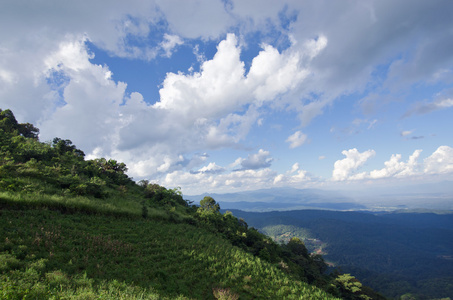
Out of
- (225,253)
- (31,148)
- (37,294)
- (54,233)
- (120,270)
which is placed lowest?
(225,253)

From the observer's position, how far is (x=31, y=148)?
27578 mm

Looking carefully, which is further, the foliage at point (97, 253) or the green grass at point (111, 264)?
the foliage at point (97, 253)

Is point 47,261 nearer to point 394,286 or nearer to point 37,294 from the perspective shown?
point 37,294

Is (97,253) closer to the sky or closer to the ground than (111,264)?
closer to the sky

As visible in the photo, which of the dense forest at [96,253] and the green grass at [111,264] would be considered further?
the dense forest at [96,253]

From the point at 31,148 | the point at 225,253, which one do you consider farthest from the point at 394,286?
the point at 31,148

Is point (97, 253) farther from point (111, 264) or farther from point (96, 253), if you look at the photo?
point (111, 264)

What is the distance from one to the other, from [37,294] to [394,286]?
18990 centimetres

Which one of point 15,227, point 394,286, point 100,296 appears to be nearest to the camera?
point 100,296

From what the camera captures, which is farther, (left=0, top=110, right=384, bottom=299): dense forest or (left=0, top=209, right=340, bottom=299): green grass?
(left=0, top=110, right=384, bottom=299): dense forest

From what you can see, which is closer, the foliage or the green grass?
the green grass

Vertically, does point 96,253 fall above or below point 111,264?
above

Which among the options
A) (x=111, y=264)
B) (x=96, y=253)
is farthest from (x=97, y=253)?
(x=111, y=264)

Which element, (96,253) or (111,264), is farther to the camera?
(96,253)
